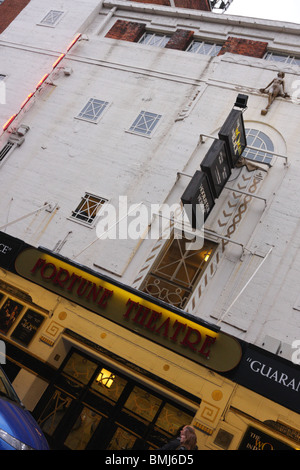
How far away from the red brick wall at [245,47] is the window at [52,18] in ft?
28.2

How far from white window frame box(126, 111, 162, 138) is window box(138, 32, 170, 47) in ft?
15.6

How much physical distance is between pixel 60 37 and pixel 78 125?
5.76 metres

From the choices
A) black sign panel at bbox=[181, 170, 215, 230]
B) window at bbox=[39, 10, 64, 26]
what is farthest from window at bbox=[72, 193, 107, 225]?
window at bbox=[39, 10, 64, 26]

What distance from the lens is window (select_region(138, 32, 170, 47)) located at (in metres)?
17.7

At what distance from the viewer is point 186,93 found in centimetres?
1505

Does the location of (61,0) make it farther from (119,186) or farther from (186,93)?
(119,186)

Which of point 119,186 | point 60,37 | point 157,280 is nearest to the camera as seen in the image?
point 157,280

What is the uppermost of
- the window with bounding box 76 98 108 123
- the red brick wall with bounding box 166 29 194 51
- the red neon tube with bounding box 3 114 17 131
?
the red brick wall with bounding box 166 29 194 51

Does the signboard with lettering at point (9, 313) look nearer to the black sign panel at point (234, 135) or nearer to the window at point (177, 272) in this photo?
the window at point (177, 272)

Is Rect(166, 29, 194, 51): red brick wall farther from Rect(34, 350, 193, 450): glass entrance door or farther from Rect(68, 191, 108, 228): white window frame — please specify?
Rect(34, 350, 193, 450): glass entrance door

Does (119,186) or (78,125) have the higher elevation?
(78,125)

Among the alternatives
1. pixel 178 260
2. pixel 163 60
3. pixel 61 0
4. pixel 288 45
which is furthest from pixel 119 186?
pixel 61 0
